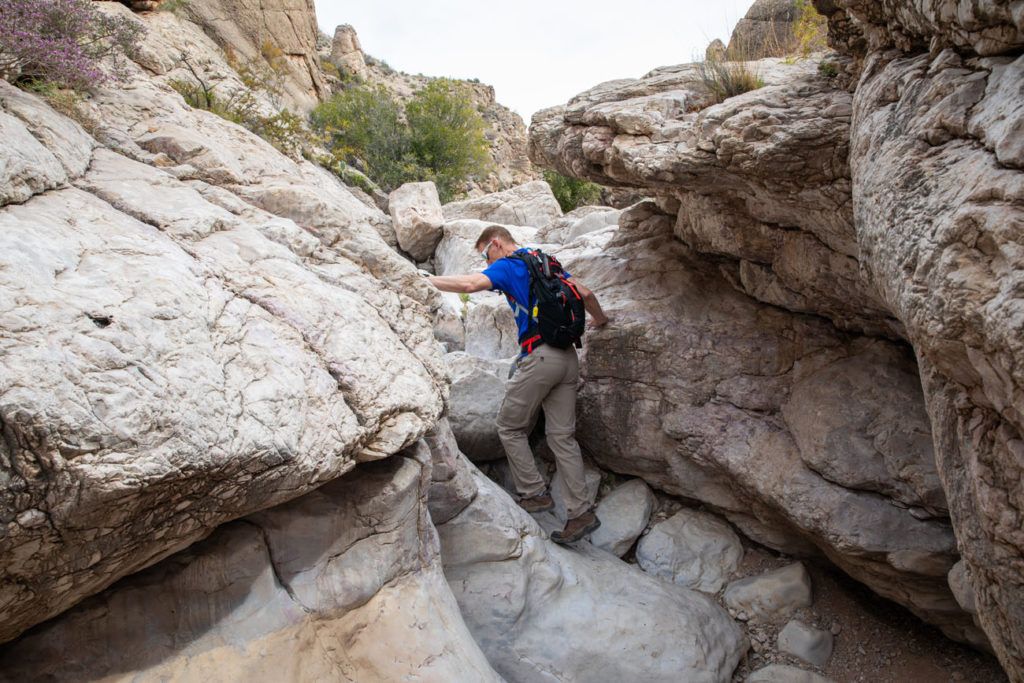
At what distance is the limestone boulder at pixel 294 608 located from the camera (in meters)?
2.93

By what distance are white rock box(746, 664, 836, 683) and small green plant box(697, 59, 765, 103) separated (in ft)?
16.1

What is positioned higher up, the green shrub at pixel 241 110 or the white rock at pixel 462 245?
the green shrub at pixel 241 110

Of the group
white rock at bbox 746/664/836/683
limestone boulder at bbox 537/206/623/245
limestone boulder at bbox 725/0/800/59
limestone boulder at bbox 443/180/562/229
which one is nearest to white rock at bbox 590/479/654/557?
white rock at bbox 746/664/836/683

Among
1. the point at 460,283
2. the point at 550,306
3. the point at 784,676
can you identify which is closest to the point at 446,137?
the point at 550,306

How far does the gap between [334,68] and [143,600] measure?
89.9ft

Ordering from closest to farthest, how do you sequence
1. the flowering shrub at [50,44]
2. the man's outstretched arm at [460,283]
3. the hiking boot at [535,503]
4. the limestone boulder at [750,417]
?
the flowering shrub at [50,44]
the man's outstretched arm at [460,283]
the limestone boulder at [750,417]
the hiking boot at [535,503]

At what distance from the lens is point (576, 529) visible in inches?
229

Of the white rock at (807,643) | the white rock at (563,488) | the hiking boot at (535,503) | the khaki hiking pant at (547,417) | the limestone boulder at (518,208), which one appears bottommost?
the white rock at (807,643)

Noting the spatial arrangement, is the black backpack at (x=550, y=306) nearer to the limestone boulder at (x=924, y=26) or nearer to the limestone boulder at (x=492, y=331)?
the limestone boulder at (x=492, y=331)

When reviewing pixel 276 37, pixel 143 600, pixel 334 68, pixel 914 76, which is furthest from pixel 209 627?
pixel 334 68

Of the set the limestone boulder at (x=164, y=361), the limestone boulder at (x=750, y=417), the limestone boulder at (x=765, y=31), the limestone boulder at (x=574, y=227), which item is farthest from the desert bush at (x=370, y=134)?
the limestone boulder at (x=164, y=361)

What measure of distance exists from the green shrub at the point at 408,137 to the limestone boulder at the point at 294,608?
15.4 m

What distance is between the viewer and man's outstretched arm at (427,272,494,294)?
5.06 m

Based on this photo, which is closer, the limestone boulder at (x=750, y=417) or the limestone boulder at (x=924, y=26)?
the limestone boulder at (x=924, y=26)
